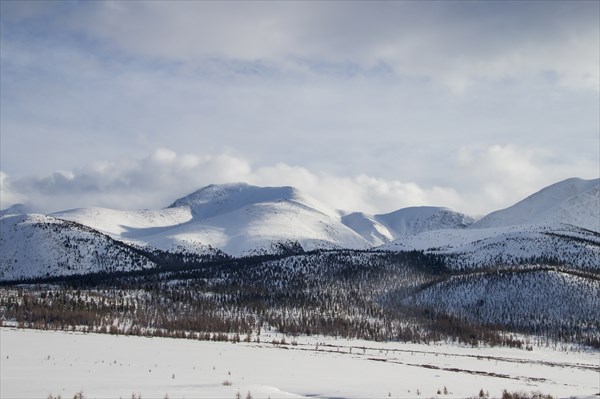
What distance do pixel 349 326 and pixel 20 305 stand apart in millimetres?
97429

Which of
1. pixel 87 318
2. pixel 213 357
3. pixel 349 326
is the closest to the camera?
pixel 213 357

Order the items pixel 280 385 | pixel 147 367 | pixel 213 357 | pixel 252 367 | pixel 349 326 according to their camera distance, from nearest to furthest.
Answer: pixel 280 385 → pixel 147 367 → pixel 252 367 → pixel 213 357 → pixel 349 326

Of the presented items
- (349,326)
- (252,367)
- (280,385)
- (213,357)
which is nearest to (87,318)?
(349,326)

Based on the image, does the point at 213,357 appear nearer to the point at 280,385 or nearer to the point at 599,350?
the point at 280,385

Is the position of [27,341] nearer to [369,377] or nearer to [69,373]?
[69,373]

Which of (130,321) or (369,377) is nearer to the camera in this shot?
(369,377)

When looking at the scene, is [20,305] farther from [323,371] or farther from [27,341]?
[323,371]

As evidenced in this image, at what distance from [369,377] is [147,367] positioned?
2062 centimetres

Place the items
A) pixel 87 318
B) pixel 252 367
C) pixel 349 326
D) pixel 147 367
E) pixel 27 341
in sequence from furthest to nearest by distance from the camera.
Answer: pixel 349 326, pixel 87 318, pixel 27 341, pixel 252 367, pixel 147 367

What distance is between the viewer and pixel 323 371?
194 ft

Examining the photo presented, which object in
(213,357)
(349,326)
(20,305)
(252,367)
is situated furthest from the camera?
(349,326)

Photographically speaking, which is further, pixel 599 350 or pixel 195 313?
pixel 195 313

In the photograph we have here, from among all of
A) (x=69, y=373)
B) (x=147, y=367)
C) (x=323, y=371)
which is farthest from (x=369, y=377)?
(x=69, y=373)

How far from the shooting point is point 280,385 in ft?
145
